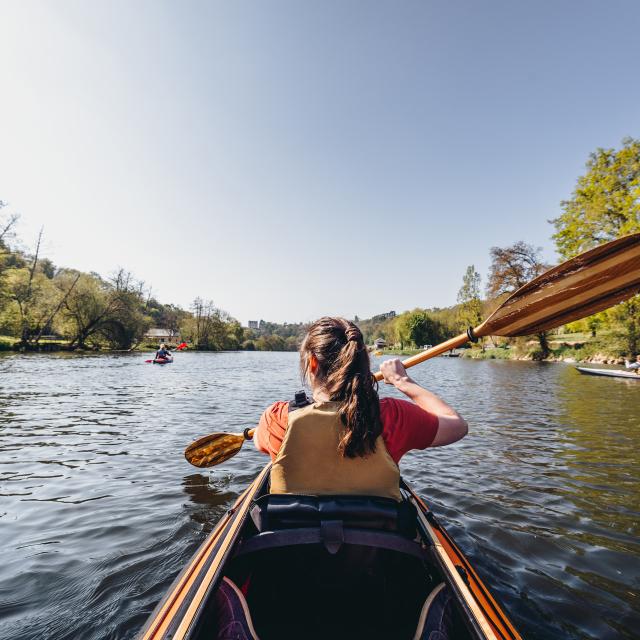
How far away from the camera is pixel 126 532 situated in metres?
4.07

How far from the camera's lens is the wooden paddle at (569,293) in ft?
10.9

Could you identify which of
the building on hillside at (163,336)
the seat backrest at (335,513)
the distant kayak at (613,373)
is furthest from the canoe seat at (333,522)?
the building on hillside at (163,336)

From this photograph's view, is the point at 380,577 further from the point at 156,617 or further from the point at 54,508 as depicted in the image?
the point at 54,508

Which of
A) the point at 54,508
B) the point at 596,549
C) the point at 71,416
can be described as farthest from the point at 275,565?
the point at 71,416

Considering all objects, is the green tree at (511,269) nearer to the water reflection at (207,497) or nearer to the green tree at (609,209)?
the green tree at (609,209)

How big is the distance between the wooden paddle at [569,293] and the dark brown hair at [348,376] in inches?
42.7

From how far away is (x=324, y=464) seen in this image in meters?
1.85

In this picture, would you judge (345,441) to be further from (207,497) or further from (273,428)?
(207,497)

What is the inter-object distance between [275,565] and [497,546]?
294 centimetres

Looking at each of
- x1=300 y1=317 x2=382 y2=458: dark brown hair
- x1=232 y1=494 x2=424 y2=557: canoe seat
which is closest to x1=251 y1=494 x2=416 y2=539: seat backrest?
x1=232 y1=494 x2=424 y2=557: canoe seat

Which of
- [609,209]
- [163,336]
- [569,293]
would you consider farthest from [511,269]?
[163,336]

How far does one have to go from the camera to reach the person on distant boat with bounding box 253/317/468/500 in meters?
1.80

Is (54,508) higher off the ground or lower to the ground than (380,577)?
lower

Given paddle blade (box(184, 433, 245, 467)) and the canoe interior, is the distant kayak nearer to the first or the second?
paddle blade (box(184, 433, 245, 467))
